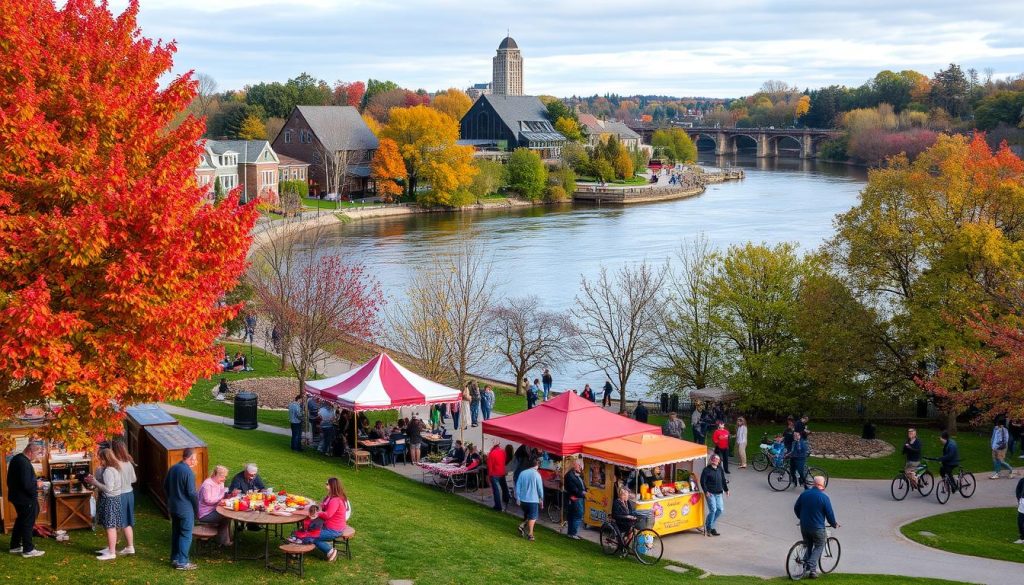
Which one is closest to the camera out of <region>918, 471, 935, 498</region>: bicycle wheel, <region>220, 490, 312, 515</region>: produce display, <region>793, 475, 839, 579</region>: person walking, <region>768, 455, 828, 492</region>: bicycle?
<region>220, 490, 312, 515</region>: produce display

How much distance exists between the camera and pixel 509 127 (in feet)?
428

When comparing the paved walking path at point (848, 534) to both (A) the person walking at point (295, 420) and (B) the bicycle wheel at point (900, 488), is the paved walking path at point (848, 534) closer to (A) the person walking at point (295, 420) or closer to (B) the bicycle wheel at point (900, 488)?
(B) the bicycle wheel at point (900, 488)

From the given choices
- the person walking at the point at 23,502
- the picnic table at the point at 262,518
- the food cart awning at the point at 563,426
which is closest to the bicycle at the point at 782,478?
the food cart awning at the point at 563,426

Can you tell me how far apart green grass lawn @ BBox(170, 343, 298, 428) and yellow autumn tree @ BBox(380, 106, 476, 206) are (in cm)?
6345

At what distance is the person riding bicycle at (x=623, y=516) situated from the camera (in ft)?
54.1

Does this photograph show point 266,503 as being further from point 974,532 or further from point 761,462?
point 761,462

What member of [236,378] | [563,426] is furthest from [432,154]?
[563,426]

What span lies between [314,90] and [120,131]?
129050 mm

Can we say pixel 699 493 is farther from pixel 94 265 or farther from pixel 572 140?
pixel 572 140

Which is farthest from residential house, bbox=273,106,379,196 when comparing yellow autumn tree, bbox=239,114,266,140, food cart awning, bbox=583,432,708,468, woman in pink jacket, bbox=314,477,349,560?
Result: woman in pink jacket, bbox=314,477,349,560

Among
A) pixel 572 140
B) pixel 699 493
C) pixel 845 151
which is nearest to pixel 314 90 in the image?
pixel 572 140

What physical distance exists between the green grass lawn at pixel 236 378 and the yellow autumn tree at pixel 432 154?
208 ft

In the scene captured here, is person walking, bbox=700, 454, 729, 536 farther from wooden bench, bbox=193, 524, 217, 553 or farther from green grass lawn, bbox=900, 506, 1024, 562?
wooden bench, bbox=193, 524, 217, 553

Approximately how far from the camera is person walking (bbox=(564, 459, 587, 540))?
17250 millimetres
